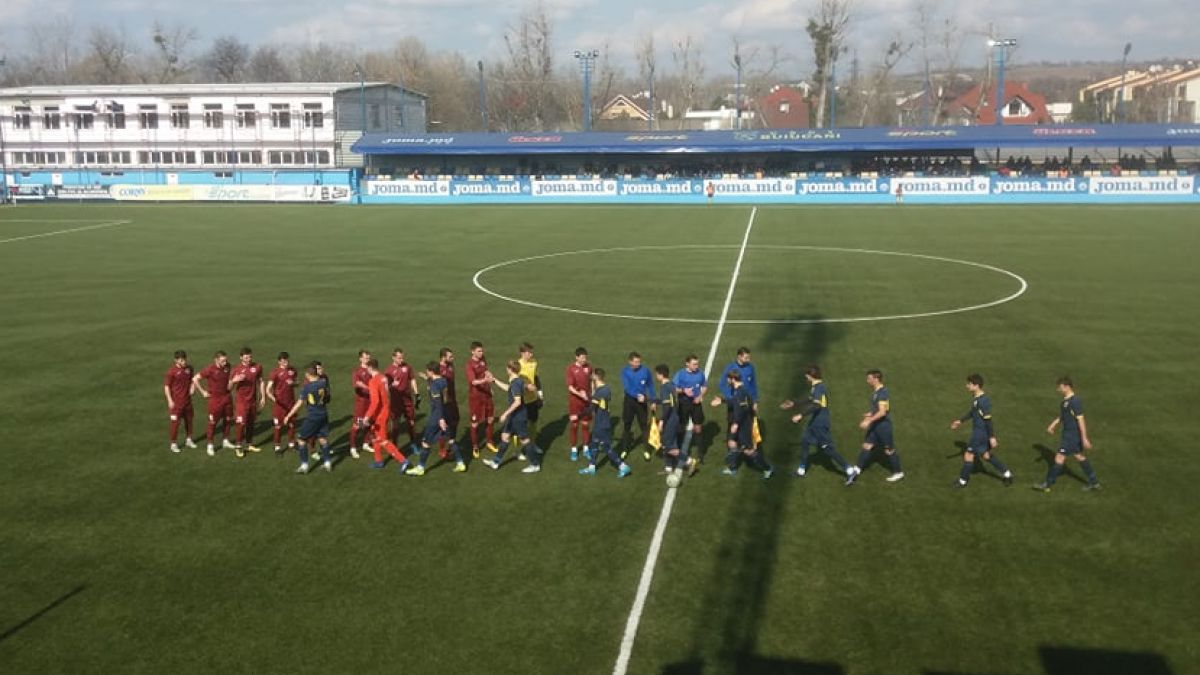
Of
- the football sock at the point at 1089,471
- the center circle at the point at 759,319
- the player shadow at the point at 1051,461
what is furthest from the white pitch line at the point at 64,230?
the football sock at the point at 1089,471

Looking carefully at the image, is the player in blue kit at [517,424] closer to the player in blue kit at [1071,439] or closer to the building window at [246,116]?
the player in blue kit at [1071,439]

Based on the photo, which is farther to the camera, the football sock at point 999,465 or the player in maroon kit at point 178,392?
the player in maroon kit at point 178,392

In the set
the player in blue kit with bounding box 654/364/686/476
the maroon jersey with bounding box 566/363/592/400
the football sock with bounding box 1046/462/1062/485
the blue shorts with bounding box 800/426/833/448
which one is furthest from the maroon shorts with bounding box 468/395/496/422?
the football sock with bounding box 1046/462/1062/485

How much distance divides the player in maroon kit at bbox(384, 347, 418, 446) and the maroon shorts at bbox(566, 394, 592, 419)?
2.31m

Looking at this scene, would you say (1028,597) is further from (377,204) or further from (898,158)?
(898,158)

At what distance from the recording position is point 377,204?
66.5 metres

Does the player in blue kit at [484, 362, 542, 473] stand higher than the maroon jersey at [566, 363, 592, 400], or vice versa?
the maroon jersey at [566, 363, 592, 400]

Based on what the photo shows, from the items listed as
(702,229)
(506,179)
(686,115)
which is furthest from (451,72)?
(702,229)

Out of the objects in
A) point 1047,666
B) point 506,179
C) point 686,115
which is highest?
point 686,115

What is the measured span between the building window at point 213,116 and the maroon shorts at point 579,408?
76081 mm

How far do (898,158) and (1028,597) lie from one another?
215 feet

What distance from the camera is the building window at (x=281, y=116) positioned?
80438 mm

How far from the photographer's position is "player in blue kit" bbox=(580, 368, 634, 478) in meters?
13.8

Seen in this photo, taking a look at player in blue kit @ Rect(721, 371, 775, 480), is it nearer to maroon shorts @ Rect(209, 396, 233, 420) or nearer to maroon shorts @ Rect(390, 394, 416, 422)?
maroon shorts @ Rect(390, 394, 416, 422)
